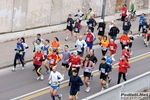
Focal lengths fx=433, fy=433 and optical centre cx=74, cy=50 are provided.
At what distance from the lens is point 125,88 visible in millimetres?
15516

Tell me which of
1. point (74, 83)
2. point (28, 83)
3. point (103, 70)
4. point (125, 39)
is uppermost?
point (125, 39)

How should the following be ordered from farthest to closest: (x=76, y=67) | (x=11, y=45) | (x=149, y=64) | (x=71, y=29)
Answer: (x=71, y=29), (x=11, y=45), (x=149, y=64), (x=76, y=67)

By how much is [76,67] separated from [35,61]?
1786mm

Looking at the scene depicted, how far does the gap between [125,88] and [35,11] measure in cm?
1263

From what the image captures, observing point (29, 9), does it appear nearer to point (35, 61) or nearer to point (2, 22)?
point (2, 22)

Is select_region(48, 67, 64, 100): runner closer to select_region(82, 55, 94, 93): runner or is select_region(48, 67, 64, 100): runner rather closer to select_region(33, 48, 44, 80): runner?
select_region(82, 55, 94, 93): runner

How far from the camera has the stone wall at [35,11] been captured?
985 inches

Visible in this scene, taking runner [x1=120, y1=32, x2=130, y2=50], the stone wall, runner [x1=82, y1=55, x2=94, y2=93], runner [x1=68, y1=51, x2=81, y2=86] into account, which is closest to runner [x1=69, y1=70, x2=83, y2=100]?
runner [x1=82, y1=55, x2=94, y2=93]

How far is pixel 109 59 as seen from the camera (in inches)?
719

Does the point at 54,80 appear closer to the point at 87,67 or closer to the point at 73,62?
the point at 87,67

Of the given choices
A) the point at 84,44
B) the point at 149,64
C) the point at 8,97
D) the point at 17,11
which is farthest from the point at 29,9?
the point at 8,97

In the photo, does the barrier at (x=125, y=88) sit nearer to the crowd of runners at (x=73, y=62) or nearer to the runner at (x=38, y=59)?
the crowd of runners at (x=73, y=62)

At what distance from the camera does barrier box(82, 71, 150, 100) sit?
46.6 ft

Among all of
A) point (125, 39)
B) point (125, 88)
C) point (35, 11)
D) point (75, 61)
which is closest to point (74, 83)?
point (125, 88)
